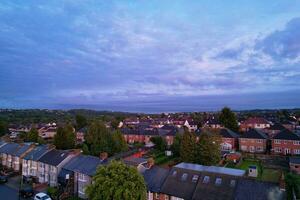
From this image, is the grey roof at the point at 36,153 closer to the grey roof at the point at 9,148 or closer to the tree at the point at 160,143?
the grey roof at the point at 9,148

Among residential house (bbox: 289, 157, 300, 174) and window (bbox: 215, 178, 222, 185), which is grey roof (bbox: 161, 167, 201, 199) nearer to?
window (bbox: 215, 178, 222, 185)

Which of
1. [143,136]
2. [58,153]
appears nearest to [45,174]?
[58,153]

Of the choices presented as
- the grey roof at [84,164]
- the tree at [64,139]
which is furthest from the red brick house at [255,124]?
the grey roof at [84,164]

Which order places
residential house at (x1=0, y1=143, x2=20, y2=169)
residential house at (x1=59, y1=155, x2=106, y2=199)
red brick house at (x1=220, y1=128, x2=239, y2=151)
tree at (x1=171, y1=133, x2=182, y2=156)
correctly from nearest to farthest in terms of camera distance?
residential house at (x1=59, y1=155, x2=106, y2=199) → residential house at (x1=0, y1=143, x2=20, y2=169) → tree at (x1=171, y1=133, x2=182, y2=156) → red brick house at (x1=220, y1=128, x2=239, y2=151)

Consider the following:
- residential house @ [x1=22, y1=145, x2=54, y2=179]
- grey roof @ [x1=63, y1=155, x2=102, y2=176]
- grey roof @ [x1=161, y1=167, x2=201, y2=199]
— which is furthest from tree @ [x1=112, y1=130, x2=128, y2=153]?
grey roof @ [x1=161, y1=167, x2=201, y2=199]

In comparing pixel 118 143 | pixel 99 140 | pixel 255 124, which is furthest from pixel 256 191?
pixel 255 124

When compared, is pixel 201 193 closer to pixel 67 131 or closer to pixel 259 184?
pixel 259 184
